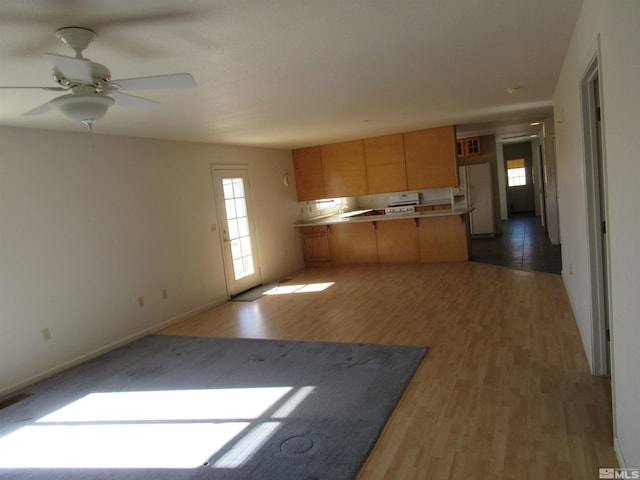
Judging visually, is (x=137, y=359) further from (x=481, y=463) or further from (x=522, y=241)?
(x=522, y=241)

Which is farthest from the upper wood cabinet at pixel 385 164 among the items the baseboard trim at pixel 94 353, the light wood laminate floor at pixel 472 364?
the baseboard trim at pixel 94 353

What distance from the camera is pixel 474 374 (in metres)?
3.21

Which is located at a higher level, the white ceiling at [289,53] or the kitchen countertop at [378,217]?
the white ceiling at [289,53]

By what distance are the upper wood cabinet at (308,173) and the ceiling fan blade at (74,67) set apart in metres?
6.39

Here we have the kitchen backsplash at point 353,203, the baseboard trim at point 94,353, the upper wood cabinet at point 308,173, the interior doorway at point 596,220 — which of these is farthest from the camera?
the kitchen backsplash at point 353,203

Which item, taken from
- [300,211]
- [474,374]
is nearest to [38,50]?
[474,374]

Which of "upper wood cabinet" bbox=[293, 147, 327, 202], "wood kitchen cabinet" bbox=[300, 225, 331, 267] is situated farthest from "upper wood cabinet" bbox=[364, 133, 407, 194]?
"wood kitchen cabinet" bbox=[300, 225, 331, 267]

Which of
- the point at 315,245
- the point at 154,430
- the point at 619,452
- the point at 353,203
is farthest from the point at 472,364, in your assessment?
the point at 353,203

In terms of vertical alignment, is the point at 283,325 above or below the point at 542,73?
below

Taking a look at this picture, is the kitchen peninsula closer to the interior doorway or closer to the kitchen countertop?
the kitchen countertop

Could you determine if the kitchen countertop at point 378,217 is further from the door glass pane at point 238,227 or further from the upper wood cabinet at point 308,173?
the door glass pane at point 238,227

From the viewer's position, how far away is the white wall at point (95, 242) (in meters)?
4.02

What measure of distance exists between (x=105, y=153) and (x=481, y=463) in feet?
15.5

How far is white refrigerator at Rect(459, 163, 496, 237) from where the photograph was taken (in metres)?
9.58
